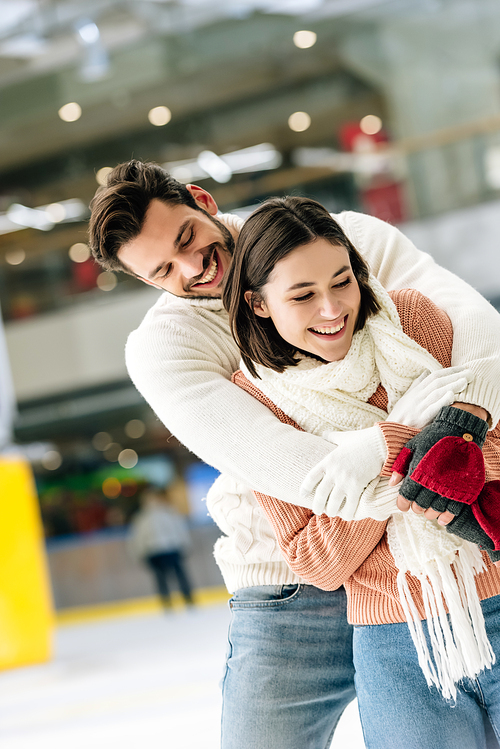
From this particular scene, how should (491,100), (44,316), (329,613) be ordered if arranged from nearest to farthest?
(329,613), (491,100), (44,316)

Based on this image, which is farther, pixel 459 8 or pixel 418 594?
pixel 459 8

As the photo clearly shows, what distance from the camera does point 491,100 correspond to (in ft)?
32.4

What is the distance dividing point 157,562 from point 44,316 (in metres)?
4.44

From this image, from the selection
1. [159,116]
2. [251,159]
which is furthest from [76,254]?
[251,159]

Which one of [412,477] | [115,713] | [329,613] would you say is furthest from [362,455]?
[115,713]

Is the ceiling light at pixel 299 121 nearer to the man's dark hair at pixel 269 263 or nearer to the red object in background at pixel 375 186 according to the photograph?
the red object in background at pixel 375 186

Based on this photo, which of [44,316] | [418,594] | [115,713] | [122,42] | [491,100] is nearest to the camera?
[418,594]

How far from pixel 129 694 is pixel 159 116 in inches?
335

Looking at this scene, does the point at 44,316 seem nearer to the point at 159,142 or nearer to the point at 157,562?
the point at 159,142

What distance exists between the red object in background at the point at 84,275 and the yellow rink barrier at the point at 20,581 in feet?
15.0

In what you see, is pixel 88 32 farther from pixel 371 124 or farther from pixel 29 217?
pixel 371 124

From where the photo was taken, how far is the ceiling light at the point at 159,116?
1140cm

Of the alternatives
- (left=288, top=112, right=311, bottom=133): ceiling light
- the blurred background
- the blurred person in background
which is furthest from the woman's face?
(left=288, top=112, right=311, bottom=133): ceiling light

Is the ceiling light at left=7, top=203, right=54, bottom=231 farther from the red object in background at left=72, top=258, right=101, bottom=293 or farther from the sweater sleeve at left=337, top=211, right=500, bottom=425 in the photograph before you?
the sweater sleeve at left=337, top=211, right=500, bottom=425
